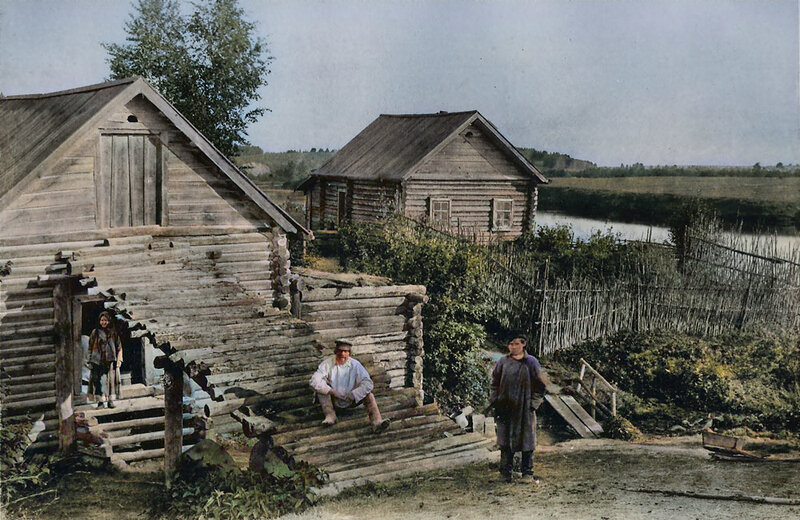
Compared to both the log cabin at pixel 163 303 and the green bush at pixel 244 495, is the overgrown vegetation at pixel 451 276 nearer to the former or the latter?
the log cabin at pixel 163 303

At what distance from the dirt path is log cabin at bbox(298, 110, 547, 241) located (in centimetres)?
898

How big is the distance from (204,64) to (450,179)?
6729mm

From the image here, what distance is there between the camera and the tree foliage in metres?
14.2

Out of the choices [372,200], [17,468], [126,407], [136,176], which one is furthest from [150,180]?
[372,200]

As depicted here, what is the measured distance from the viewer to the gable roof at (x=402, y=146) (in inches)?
710

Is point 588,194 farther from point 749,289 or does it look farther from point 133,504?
point 133,504

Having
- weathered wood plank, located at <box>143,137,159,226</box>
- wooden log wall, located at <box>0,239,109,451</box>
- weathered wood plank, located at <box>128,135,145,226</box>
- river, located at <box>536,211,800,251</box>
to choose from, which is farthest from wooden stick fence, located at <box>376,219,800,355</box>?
wooden log wall, located at <box>0,239,109,451</box>

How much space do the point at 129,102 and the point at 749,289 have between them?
11451 mm

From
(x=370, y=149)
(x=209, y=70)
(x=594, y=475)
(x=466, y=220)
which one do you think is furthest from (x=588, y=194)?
(x=594, y=475)

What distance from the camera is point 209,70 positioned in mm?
16594

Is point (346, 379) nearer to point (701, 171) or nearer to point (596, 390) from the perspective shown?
point (596, 390)

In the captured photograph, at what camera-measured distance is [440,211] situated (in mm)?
18250

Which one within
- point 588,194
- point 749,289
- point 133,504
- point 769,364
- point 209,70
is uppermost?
point 209,70

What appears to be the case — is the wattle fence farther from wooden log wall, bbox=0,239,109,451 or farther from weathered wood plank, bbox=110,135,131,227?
wooden log wall, bbox=0,239,109,451
